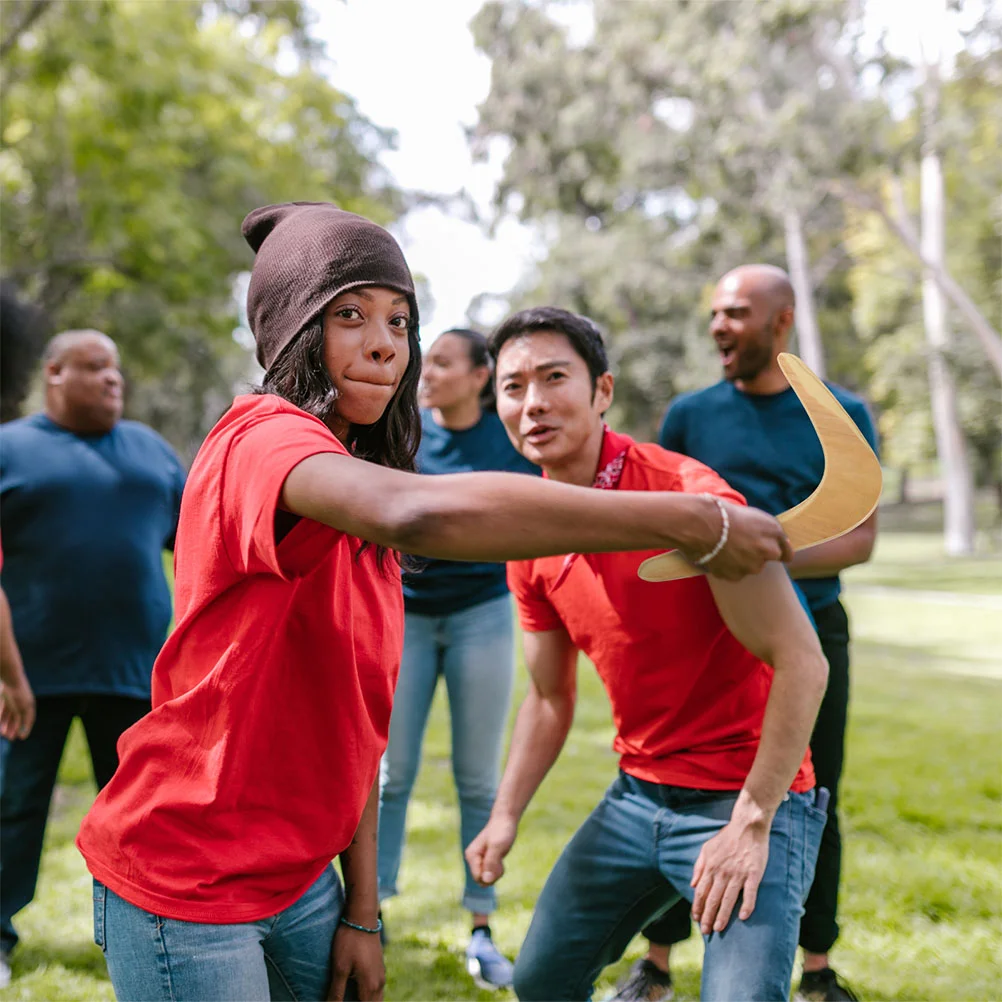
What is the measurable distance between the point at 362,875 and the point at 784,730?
3.13 ft

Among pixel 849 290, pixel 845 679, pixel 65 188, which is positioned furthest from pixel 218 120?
pixel 849 290

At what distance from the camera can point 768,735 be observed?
2.33 metres

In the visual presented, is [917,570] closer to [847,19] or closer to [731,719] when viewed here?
[847,19]

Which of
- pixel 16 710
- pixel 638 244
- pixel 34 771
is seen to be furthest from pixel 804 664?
pixel 638 244

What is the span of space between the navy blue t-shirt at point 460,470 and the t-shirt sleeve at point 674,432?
2.02 ft

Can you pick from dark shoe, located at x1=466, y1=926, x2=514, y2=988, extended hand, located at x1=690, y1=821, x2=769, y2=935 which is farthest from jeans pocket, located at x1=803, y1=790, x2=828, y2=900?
dark shoe, located at x1=466, y1=926, x2=514, y2=988

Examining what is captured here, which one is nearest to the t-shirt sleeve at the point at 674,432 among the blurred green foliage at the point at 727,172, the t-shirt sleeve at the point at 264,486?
the t-shirt sleeve at the point at 264,486

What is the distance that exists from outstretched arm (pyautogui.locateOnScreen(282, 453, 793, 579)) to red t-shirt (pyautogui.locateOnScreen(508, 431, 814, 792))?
113cm

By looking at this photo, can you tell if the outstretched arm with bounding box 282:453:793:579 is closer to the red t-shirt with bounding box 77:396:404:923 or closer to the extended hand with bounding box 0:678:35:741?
the red t-shirt with bounding box 77:396:404:923

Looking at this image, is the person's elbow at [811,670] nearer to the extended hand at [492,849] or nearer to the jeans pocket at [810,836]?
the jeans pocket at [810,836]

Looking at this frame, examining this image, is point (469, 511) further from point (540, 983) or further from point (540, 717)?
point (540, 983)

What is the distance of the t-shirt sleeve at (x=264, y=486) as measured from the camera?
147 centimetres

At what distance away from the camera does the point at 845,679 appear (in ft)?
13.1

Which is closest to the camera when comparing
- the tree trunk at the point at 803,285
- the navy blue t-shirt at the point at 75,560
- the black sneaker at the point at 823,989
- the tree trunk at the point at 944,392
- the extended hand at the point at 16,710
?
the black sneaker at the point at 823,989
